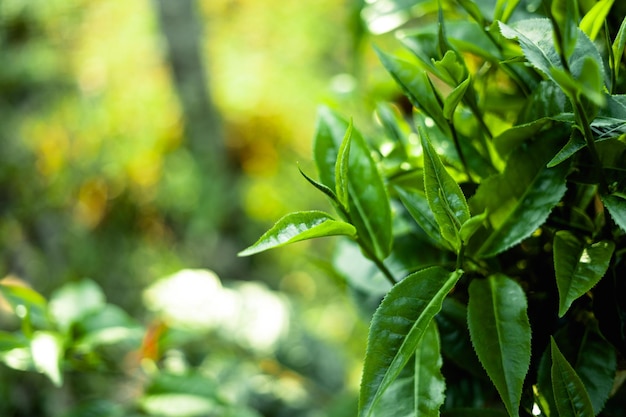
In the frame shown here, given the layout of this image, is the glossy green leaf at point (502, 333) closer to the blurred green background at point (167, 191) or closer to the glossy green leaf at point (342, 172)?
the glossy green leaf at point (342, 172)

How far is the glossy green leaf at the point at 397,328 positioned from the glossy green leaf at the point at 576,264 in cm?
5

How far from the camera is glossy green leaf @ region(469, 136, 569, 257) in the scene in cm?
31

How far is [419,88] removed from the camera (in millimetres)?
332

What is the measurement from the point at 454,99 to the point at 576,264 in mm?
99

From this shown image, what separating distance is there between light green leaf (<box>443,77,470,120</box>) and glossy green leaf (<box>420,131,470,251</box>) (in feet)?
0.11

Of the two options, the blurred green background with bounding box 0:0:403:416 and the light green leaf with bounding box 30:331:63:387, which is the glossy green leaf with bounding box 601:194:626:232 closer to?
the light green leaf with bounding box 30:331:63:387

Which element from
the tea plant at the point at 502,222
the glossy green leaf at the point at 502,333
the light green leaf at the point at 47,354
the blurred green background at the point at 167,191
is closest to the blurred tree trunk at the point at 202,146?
the blurred green background at the point at 167,191

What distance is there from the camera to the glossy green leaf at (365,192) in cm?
35

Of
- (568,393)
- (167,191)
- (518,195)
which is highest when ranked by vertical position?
(167,191)

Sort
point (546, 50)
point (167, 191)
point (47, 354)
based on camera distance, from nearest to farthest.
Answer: point (546, 50)
point (47, 354)
point (167, 191)

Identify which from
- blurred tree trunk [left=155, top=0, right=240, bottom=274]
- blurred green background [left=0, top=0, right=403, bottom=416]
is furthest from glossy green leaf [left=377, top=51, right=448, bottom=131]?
blurred tree trunk [left=155, top=0, right=240, bottom=274]

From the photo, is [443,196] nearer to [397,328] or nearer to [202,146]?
[397,328]

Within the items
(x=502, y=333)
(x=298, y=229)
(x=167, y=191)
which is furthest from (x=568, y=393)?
(x=167, y=191)

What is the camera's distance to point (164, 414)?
1.79ft
